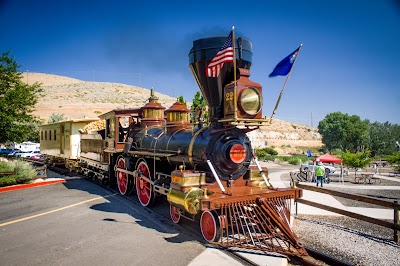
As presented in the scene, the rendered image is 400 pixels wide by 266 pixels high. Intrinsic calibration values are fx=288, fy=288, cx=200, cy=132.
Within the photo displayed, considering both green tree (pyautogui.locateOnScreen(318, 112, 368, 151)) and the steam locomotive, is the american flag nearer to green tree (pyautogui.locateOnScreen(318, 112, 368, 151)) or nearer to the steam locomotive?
the steam locomotive

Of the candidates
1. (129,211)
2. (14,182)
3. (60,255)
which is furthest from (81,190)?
(60,255)

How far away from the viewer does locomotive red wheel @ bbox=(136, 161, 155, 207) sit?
8.67m

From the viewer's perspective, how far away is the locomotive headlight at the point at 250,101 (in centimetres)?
581

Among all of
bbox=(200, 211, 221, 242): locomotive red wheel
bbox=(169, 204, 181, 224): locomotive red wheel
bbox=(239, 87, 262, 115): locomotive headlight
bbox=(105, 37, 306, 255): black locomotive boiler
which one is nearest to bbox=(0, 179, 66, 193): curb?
bbox=(105, 37, 306, 255): black locomotive boiler

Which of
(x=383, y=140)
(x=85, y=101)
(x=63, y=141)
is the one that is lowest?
(x=383, y=140)

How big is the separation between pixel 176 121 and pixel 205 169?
8.14ft

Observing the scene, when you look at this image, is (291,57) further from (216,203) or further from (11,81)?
(11,81)

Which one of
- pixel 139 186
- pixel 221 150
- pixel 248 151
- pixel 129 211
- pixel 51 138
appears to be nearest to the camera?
pixel 221 150

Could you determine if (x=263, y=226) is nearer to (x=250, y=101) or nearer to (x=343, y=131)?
(x=250, y=101)

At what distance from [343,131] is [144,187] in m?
61.6

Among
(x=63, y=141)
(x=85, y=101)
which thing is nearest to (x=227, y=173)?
(x=63, y=141)

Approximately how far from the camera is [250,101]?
590 cm

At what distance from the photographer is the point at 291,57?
21.1ft

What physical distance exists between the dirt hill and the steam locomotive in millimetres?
46431
